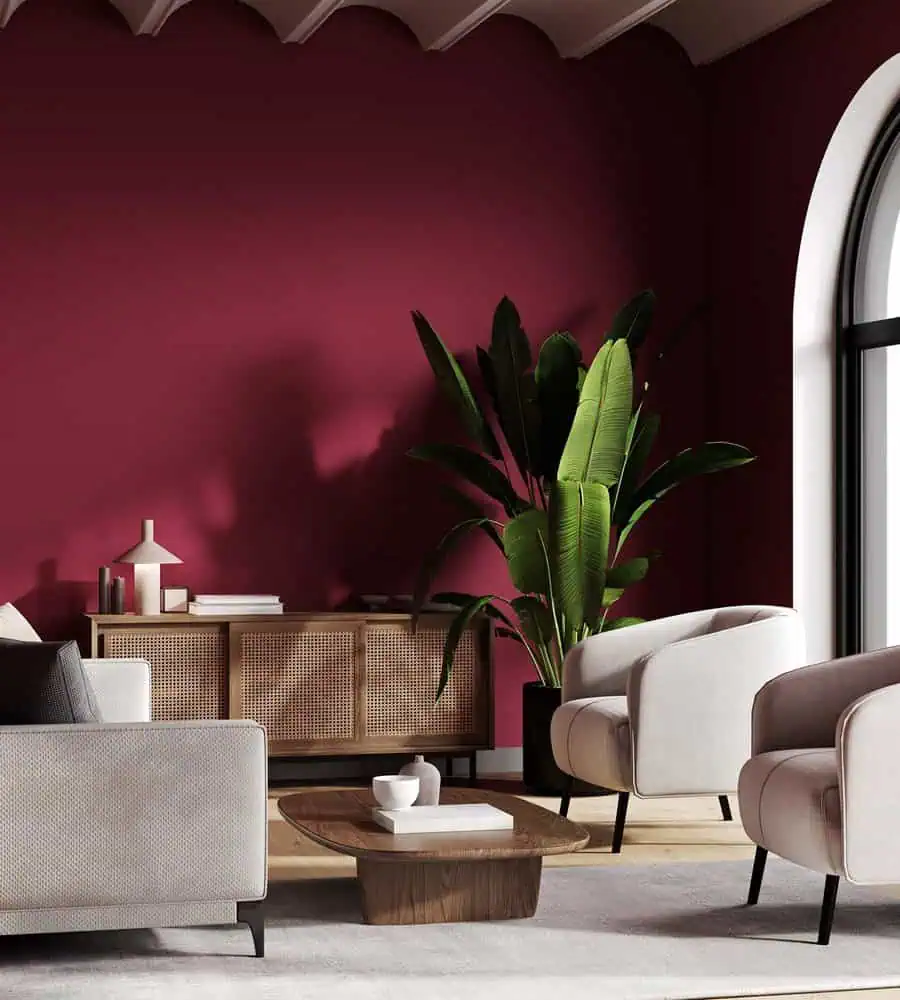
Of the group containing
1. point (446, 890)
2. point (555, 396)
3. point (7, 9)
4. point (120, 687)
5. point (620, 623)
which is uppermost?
point (7, 9)

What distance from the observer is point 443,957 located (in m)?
3.51

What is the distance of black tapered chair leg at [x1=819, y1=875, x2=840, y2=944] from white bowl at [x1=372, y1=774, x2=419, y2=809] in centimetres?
101

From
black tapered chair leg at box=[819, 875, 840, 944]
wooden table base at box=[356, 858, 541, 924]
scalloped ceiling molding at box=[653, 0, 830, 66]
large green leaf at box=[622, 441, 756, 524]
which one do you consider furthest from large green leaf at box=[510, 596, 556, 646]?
scalloped ceiling molding at box=[653, 0, 830, 66]

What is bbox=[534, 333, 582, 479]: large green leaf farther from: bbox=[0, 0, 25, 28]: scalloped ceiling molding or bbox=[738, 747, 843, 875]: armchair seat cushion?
bbox=[0, 0, 25, 28]: scalloped ceiling molding

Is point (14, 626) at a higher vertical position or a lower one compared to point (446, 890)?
higher

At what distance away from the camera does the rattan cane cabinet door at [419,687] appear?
6.00 meters

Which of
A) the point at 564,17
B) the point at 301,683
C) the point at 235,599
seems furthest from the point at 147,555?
the point at 564,17

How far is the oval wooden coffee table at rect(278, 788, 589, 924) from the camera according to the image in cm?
367

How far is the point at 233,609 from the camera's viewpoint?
5852 millimetres

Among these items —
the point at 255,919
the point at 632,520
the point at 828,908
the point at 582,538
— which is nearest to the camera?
the point at 255,919

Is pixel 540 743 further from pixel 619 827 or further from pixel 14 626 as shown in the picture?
pixel 14 626

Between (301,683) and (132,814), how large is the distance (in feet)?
8.30

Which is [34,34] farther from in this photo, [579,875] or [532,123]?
[579,875]

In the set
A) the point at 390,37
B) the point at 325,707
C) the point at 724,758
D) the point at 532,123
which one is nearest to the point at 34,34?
the point at 390,37
